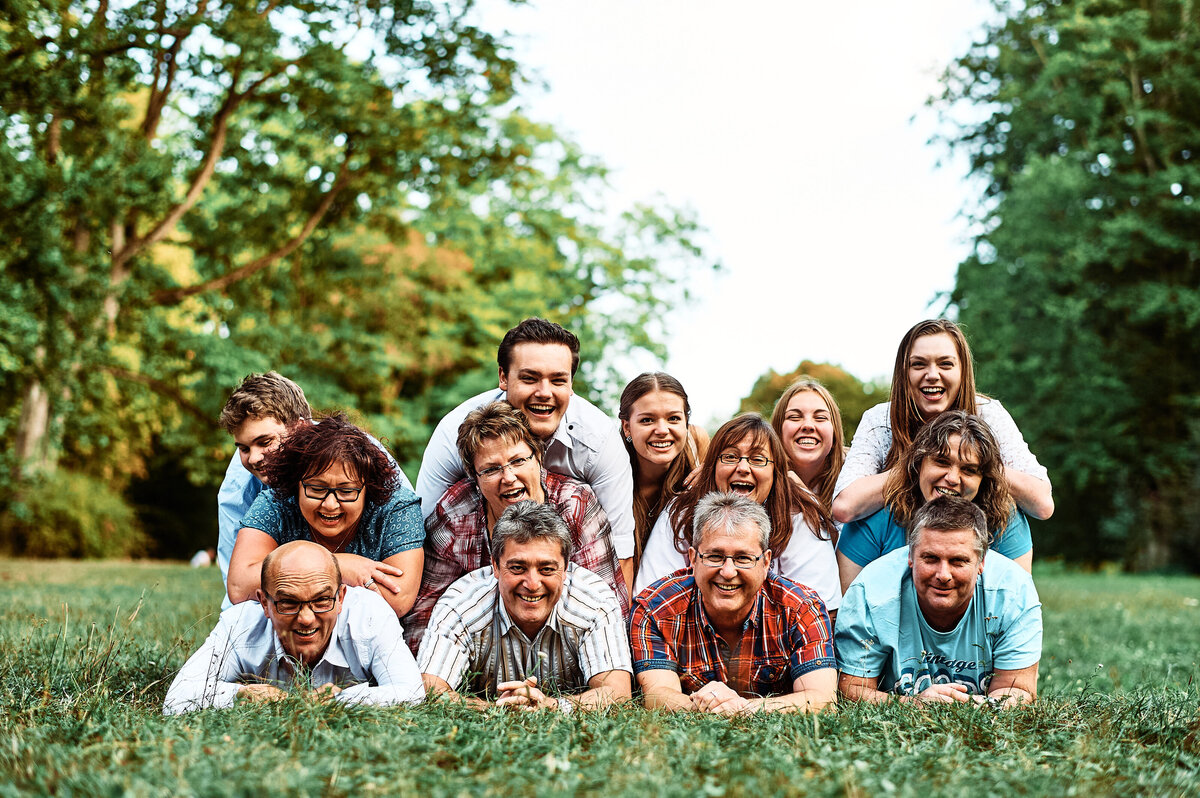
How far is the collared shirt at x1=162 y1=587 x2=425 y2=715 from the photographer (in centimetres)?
458

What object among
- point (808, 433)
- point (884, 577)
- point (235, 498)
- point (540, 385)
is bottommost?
point (884, 577)

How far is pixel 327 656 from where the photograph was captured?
4.70 m

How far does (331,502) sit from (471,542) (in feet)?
2.57

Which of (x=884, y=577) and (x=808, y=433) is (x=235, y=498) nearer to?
(x=808, y=433)

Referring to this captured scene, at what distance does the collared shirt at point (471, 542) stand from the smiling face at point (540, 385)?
342mm

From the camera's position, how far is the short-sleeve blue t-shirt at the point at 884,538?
18.3 feet

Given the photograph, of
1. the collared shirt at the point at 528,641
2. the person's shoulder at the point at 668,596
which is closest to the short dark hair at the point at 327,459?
the collared shirt at the point at 528,641

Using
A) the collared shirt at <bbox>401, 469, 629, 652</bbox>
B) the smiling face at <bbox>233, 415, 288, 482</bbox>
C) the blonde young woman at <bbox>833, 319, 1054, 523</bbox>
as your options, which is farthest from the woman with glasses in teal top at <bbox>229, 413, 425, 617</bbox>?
the blonde young woman at <bbox>833, 319, 1054, 523</bbox>

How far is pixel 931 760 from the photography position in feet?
11.5

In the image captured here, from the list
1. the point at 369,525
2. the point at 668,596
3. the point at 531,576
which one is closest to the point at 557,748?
the point at 531,576

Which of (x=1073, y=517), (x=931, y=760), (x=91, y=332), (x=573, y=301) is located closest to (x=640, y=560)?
(x=931, y=760)

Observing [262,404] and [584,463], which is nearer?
[262,404]

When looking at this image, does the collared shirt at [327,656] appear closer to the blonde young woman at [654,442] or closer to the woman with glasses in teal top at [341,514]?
the woman with glasses in teal top at [341,514]

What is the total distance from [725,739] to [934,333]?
3.07 m
